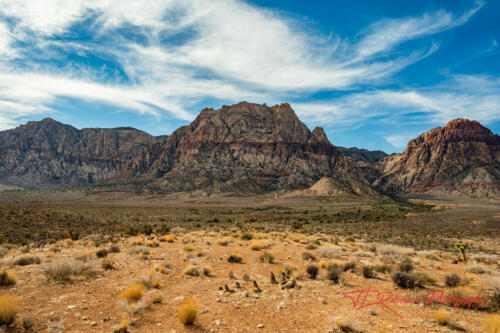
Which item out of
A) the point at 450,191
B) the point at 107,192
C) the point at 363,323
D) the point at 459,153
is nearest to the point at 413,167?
the point at 459,153

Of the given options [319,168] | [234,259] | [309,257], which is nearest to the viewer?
[234,259]

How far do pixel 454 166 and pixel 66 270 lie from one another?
203 m

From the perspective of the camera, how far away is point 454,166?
161 metres

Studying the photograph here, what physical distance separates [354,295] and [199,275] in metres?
6.21

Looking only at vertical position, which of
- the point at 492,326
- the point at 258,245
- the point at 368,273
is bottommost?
the point at 258,245

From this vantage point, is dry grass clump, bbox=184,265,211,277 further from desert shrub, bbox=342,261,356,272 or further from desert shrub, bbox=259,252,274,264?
desert shrub, bbox=342,261,356,272

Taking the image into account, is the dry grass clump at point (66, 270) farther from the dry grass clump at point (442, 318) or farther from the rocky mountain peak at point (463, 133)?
the rocky mountain peak at point (463, 133)

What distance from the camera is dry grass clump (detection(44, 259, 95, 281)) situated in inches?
367

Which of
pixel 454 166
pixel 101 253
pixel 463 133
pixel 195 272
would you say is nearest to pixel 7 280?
pixel 101 253

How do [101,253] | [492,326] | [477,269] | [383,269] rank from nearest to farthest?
[492,326] → [383,269] → [477,269] → [101,253]

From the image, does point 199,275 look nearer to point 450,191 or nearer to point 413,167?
point 450,191

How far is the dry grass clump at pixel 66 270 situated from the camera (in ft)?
30.6

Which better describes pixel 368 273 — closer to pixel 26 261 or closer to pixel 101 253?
pixel 101 253

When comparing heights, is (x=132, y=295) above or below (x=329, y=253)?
above
